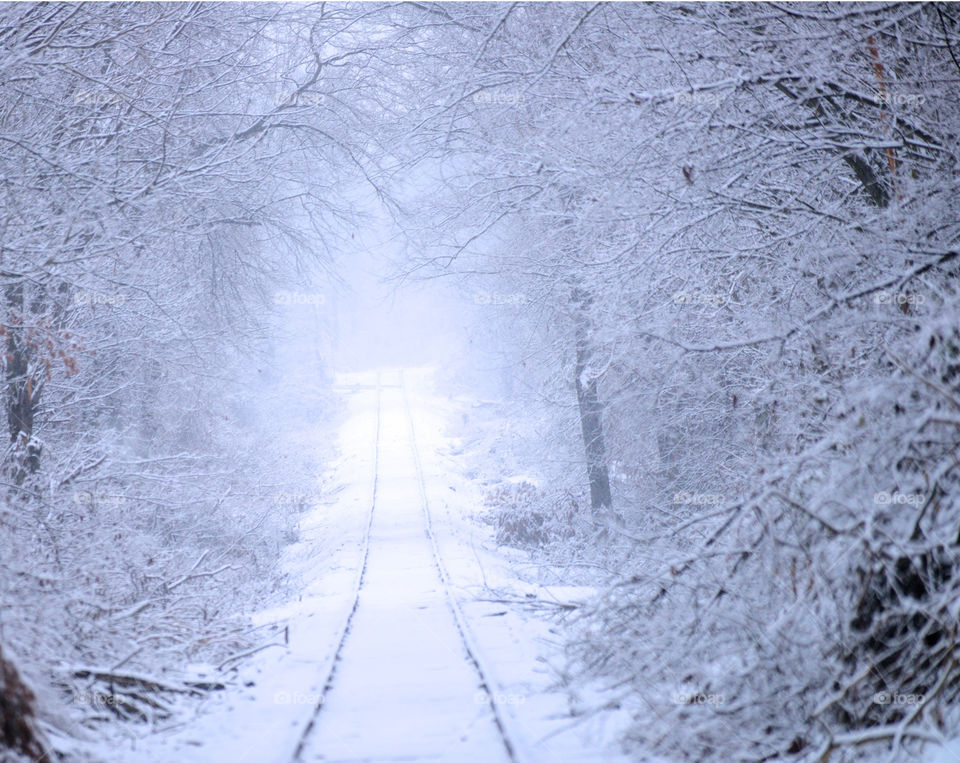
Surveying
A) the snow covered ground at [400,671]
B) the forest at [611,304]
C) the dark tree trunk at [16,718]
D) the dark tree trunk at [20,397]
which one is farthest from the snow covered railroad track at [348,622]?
the dark tree trunk at [20,397]

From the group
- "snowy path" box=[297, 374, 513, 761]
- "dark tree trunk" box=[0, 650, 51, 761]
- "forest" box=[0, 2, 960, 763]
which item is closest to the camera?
"dark tree trunk" box=[0, 650, 51, 761]

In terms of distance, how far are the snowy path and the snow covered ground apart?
0.05 feet

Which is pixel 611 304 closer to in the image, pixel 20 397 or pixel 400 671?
pixel 400 671

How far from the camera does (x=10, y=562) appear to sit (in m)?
7.05

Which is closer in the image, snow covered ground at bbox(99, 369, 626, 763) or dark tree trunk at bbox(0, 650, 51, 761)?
dark tree trunk at bbox(0, 650, 51, 761)

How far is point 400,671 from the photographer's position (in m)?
8.14

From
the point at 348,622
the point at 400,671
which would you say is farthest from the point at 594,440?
the point at 400,671

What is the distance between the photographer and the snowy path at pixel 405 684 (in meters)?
6.13

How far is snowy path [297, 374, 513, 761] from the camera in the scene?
613cm

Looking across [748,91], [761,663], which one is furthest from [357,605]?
[748,91]

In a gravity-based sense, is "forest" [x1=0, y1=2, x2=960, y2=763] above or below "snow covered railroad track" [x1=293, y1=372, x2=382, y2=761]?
above

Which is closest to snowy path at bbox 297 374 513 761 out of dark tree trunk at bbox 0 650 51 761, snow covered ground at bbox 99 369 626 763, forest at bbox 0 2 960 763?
snow covered ground at bbox 99 369 626 763

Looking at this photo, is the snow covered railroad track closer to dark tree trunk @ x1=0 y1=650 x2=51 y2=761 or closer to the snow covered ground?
the snow covered ground

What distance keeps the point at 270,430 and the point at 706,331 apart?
2755 centimetres
